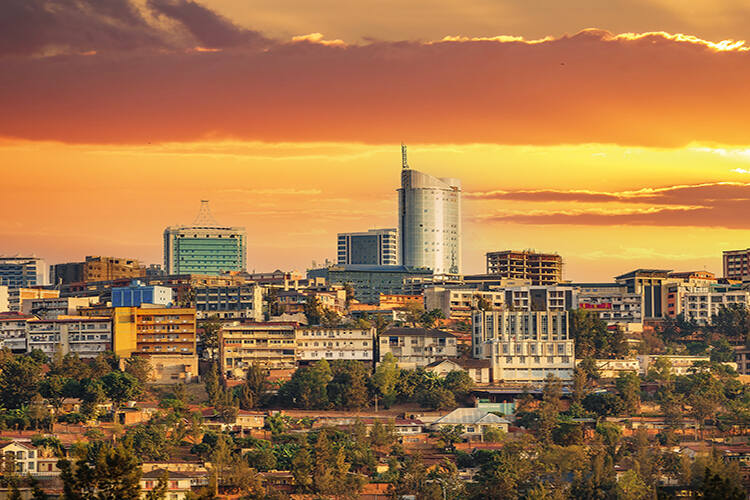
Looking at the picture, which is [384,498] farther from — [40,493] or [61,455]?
[40,493]

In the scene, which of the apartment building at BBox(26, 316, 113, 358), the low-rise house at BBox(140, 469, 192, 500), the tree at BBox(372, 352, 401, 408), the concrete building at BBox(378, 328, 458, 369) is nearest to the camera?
the low-rise house at BBox(140, 469, 192, 500)

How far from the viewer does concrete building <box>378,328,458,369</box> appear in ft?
276

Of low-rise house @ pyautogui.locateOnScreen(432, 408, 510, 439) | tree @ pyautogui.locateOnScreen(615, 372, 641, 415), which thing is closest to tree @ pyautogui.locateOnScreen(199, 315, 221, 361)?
low-rise house @ pyautogui.locateOnScreen(432, 408, 510, 439)

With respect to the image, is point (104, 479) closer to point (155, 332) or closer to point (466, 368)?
point (466, 368)

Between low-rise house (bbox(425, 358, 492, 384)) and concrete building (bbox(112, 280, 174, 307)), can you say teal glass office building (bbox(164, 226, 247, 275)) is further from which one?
low-rise house (bbox(425, 358, 492, 384))

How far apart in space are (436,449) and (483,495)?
7.91 metres

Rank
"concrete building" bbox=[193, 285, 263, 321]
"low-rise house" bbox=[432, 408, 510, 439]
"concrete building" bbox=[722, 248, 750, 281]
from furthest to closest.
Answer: "concrete building" bbox=[722, 248, 750, 281], "concrete building" bbox=[193, 285, 263, 321], "low-rise house" bbox=[432, 408, 510, 439]

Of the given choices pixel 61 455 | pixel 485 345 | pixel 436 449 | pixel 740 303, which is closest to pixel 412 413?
pixel 436 449

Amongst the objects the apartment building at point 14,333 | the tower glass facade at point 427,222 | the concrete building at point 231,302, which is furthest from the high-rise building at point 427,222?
the apartment building at point 14,333

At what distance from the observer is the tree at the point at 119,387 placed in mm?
72750

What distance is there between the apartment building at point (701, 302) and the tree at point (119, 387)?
40.0 m

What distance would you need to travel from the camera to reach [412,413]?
74.9m

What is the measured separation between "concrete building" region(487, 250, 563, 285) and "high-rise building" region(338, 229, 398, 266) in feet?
133

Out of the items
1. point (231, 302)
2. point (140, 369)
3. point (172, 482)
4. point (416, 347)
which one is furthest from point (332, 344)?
point (172, 482)
